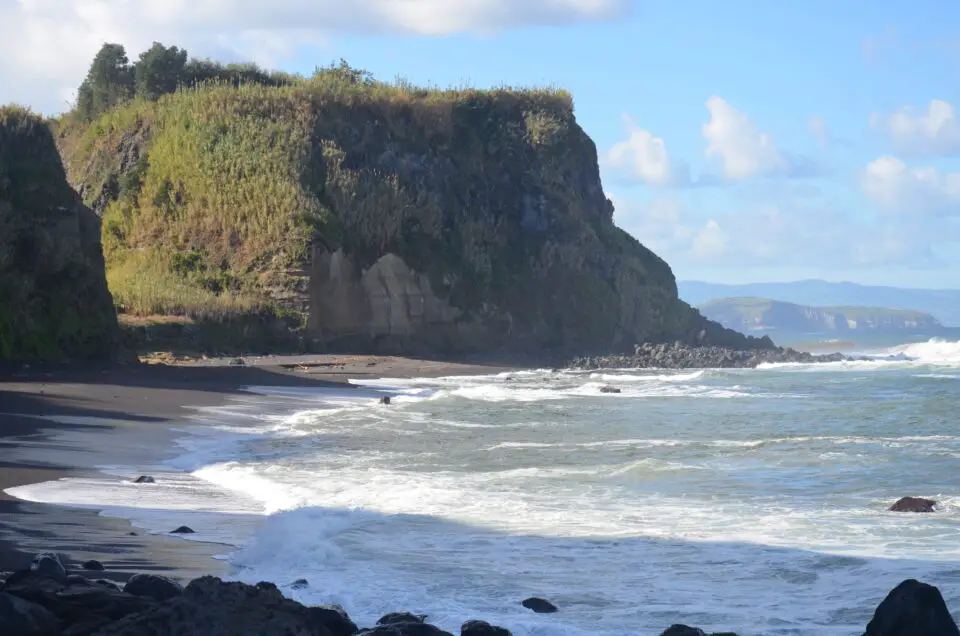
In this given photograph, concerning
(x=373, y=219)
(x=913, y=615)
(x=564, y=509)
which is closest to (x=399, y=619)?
(x=913, y=615)

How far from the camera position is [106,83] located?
49844 mm

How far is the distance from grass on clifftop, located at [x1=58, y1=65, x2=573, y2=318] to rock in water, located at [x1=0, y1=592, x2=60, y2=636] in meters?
30.5

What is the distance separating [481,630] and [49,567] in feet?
9.55

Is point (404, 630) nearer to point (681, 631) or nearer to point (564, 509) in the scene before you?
point (681, 631)

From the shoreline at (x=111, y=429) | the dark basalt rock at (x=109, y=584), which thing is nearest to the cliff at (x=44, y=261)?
the shoreline at (x=111, y=429)

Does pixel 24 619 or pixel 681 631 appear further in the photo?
pixel 681 631

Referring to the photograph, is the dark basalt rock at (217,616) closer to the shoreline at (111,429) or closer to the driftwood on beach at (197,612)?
the driftwood on beach at (197,612)

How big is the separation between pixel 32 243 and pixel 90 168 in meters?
21.1

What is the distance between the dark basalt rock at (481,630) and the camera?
8.06 metres

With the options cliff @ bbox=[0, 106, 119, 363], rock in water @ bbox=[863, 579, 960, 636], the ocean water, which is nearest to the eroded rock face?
cliff @ bbox=[0, 106, 119, 363]

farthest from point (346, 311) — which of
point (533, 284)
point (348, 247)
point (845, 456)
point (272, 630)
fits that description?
point (272, 630)

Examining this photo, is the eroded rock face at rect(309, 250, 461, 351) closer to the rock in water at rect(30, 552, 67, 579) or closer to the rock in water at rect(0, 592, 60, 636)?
the rock in water at rect(30, 552, 67, 579)

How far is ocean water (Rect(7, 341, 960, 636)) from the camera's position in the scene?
9.88m

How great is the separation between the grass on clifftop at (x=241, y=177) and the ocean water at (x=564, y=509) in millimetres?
15751
